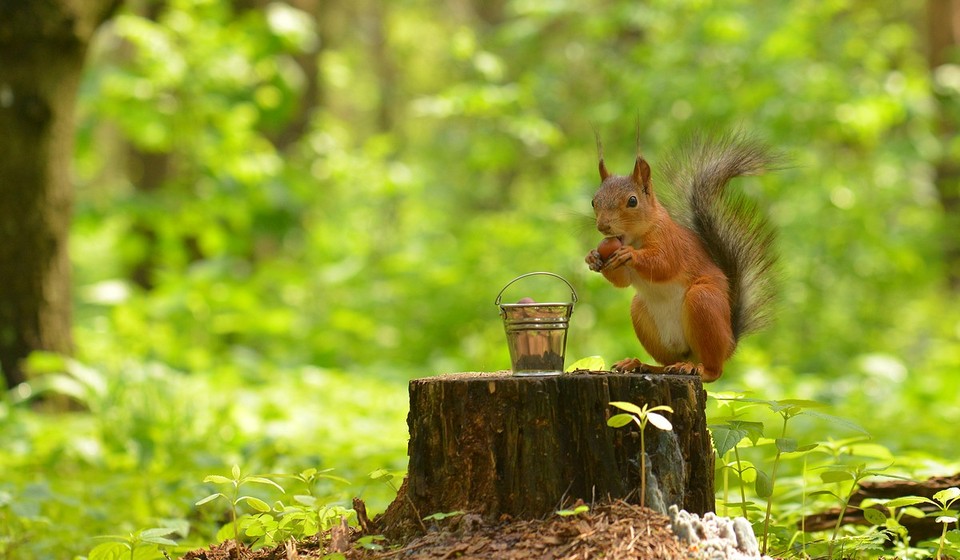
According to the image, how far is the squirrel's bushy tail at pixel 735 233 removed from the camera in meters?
2.40

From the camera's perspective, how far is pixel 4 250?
481 cm

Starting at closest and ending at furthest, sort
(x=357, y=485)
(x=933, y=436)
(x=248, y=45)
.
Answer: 1. (x=357, y=485)
2. (x=933, y=436)
3. (x=248, y=45)

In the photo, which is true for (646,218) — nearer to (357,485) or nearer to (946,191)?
(357,485)

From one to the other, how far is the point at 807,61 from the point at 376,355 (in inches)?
171

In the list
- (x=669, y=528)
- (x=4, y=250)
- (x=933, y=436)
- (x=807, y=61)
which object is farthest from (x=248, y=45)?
(x=669, y=528)

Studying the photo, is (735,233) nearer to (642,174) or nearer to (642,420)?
(642,174)

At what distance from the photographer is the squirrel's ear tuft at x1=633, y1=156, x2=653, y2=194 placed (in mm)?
2352

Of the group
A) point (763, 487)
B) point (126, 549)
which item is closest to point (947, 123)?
point (763, 487)

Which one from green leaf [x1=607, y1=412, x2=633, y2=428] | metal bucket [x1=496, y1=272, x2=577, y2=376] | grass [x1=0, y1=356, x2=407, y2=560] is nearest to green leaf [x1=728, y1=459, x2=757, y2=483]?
metal bucket [x1=496, y1=272, x2=577, y2=376]

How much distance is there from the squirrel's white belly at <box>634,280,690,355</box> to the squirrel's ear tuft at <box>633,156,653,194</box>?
244 millimetres

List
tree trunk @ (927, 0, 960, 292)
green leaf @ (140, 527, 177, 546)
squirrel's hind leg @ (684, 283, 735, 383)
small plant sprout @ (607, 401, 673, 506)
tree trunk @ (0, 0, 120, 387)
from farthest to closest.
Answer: tree trunk @ (927, 0, 960, 292), tree trunk @ (0, 0, 120, 387), squirrel's hind leg @ (684, 283, 735, 383), green leaf @ (140, 527, 177, 546), small plant sprout @ (607, 401, 673, 506)

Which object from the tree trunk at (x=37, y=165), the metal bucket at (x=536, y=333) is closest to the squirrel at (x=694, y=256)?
the metal bucket at (x=536, y=333)

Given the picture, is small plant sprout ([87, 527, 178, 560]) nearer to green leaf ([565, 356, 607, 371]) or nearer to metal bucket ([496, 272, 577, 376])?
metal bucket ([496, 272, 577, 376])

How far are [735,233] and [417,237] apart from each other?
25.5ft
